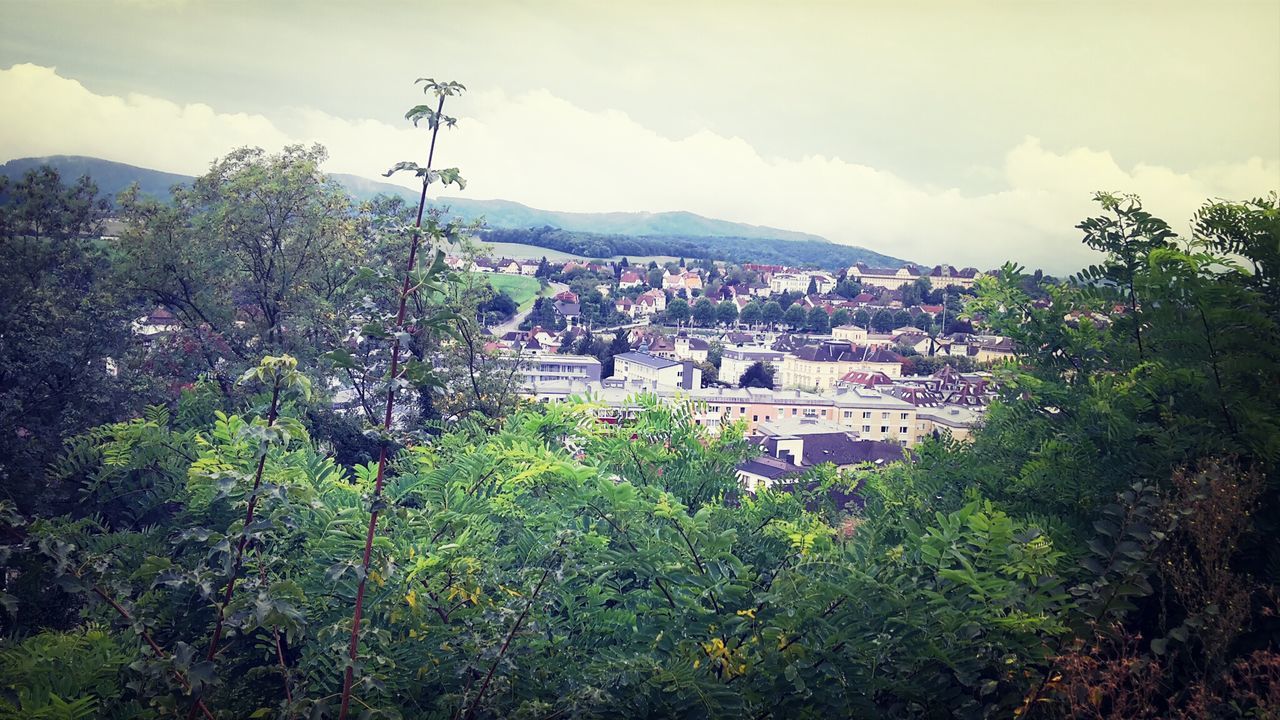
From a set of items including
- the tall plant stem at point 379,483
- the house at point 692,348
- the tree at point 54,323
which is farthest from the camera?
the house at point 692,348

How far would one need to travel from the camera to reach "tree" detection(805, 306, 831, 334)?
15.4 meters

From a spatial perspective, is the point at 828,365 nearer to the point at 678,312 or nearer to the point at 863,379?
the point at 863,379

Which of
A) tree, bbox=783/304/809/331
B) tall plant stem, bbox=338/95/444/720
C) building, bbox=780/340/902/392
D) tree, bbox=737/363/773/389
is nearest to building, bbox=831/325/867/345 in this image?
tree, bbox=783/304/809/331

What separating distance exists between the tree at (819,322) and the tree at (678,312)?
2.33 metres

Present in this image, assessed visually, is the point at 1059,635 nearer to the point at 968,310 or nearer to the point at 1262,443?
the point at 1262,443

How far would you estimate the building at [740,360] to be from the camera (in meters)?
11.4

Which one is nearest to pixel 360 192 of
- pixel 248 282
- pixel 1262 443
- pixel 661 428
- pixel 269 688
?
pixel 248 282

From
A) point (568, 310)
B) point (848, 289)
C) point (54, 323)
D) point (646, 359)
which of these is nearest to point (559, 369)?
point (646, 359)

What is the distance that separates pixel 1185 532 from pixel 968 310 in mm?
1553

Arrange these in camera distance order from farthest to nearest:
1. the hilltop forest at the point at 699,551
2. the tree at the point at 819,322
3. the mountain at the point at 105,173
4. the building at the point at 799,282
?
the building at the point at 799,282 → the tree at the point at 819,322 → the mountain at the point at 105,173 → the hilltop forest at the point at 699,551

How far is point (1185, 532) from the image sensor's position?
2094 millimetres

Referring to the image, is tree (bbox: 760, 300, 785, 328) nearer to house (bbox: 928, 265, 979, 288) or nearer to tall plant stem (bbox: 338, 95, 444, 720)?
house (bbox: 928, 265, 979, 288)

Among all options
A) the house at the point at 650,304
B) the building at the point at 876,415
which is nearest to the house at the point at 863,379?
the building at the point at 876,415

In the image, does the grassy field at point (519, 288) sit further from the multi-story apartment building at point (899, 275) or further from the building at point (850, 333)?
the multi-story apartment building at point (899, 275)
